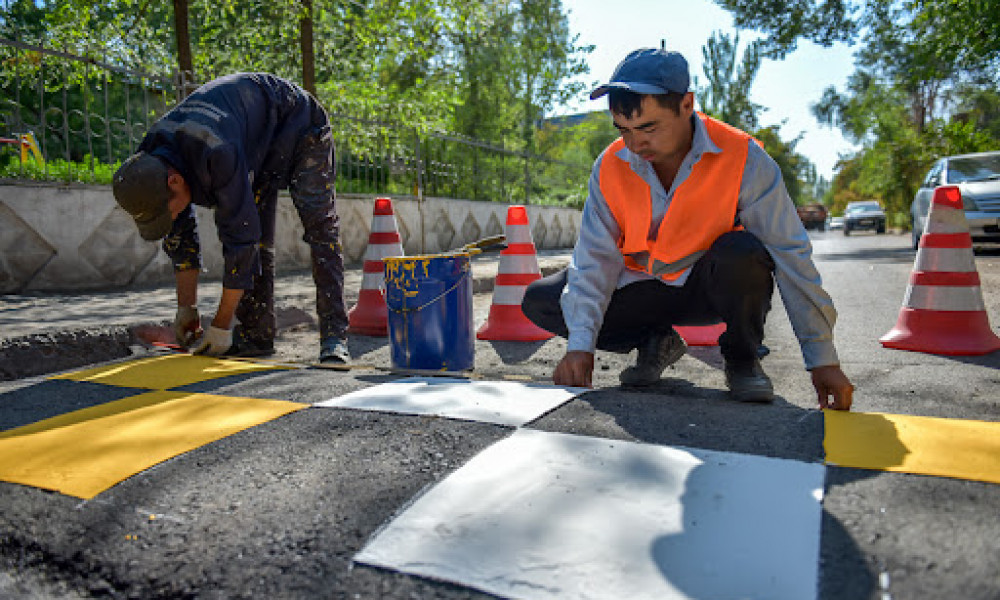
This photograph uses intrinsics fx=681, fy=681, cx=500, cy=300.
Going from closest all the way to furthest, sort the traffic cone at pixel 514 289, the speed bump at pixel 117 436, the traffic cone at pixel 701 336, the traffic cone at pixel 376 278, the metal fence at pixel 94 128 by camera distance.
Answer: the speed bump at pixel 117 436 < the traffic cone at pixel 701 336 < the traffic cone at pixel 514 289 < the traffic cone at pixel 376 278 < the metal fence at pixel 94 128

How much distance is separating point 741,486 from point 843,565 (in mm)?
301

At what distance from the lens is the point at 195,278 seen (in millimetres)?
3146

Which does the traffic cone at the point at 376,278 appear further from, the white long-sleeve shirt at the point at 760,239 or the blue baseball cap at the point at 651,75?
the blue baseball cap at the point at 651,75

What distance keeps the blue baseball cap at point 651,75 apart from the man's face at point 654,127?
0.06 metres

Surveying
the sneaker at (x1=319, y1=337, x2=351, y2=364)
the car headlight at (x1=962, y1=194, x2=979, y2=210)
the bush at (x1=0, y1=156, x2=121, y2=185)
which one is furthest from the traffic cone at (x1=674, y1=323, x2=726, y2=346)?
the car headlight at (x1=962, y1=194, x2=979, y2=210)

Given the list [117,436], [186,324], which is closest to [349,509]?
[117,436]

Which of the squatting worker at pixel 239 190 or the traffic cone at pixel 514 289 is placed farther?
the traffic cone at pixel 514 289

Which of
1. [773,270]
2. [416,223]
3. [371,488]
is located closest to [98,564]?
[371,488]

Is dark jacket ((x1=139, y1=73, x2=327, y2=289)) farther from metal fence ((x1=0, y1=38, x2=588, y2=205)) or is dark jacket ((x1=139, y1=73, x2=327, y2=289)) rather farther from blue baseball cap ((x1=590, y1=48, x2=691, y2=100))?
metal fence ((x1=0, y1=38, x2=588, y2=205))

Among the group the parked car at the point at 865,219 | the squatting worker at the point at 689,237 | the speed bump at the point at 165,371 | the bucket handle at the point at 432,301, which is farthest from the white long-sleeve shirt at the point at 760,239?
the parked car at the point at 865,219

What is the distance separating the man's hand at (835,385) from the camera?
2053 mm

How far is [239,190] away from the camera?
2.70m

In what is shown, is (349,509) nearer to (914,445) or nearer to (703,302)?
(914,445)

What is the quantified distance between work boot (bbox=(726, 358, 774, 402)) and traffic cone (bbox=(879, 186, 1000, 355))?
4.83ft
